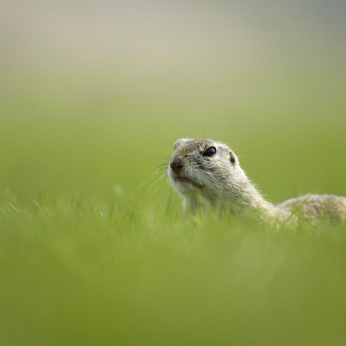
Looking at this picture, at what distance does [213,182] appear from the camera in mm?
4531

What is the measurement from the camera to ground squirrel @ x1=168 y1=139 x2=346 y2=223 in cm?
443

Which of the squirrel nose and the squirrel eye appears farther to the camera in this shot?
the squirrel eye

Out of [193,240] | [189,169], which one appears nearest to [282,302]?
[193,240]

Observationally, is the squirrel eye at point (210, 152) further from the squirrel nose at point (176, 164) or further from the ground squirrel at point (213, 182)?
the squirrel nose at point (176, 164)

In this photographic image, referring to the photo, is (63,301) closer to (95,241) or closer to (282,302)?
(95,241)

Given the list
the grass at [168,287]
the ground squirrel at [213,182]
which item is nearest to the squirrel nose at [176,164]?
the ground squirrel at [213,182]

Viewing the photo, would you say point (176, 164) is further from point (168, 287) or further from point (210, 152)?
point (168, 287)

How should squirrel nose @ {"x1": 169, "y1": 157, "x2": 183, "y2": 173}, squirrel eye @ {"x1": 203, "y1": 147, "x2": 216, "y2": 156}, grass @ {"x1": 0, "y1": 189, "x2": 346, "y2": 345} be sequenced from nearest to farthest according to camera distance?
1. grass @ {"x1": 0, "y1": 189, "x2": 346, "y2": 345}
2. squirrel nose @ {"x1": 169, "y1": 157, "x2": 183, "y2": 173}
3. squirrel eye @ {"x1": 203, "y1": 147, "x2": 216, "y2": 156}

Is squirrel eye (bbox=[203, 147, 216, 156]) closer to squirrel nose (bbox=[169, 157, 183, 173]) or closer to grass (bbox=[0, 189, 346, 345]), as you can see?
squirrel nose (bbox=[169, 157, 183, 173])

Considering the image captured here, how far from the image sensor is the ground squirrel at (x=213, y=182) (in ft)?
14.5

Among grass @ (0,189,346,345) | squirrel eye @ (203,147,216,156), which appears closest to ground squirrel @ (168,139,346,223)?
squirrel eye @ (203,147,216,156)

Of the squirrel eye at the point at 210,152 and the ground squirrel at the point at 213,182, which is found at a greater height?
the squirrel eye at the point at 210,152

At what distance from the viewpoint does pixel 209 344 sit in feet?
5.48

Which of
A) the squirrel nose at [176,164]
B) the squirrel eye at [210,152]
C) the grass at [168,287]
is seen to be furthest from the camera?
the squirrel eye at [210,152]
